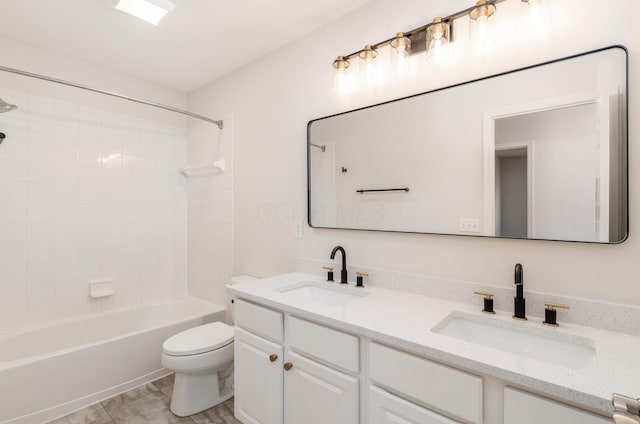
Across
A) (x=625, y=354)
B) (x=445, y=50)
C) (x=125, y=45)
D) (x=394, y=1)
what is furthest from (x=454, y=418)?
(x=125, y=45)

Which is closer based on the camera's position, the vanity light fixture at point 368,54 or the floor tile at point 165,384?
the vanity light fixture at point 368,54

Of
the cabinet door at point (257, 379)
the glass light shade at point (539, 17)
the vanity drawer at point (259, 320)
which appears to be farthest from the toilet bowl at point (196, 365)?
the glass light shade at point (539, 17)

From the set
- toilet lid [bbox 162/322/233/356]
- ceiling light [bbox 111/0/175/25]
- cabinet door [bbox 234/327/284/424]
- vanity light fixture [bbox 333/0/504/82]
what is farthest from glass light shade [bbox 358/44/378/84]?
toilet lid [bbox 162/322/233/356]

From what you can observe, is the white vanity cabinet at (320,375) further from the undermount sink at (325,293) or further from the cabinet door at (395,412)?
the undermount sink at (325,293)

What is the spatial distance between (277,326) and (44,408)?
5.19 feet

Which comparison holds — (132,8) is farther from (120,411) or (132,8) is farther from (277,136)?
(120,411)

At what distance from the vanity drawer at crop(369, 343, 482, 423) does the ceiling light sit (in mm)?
1976

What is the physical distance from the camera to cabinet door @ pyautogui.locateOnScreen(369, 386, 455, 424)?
1.00 metres

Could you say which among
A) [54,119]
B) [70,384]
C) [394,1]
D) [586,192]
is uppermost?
[394,1]

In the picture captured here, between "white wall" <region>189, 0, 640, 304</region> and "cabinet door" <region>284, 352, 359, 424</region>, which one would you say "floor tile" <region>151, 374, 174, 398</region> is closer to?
"white wall" <region>189, 0, 640, 304</region>

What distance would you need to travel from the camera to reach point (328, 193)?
197 centimetres

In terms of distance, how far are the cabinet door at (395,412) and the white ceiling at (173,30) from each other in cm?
193

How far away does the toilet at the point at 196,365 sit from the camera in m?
1.87

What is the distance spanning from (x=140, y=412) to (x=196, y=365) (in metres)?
0.51
